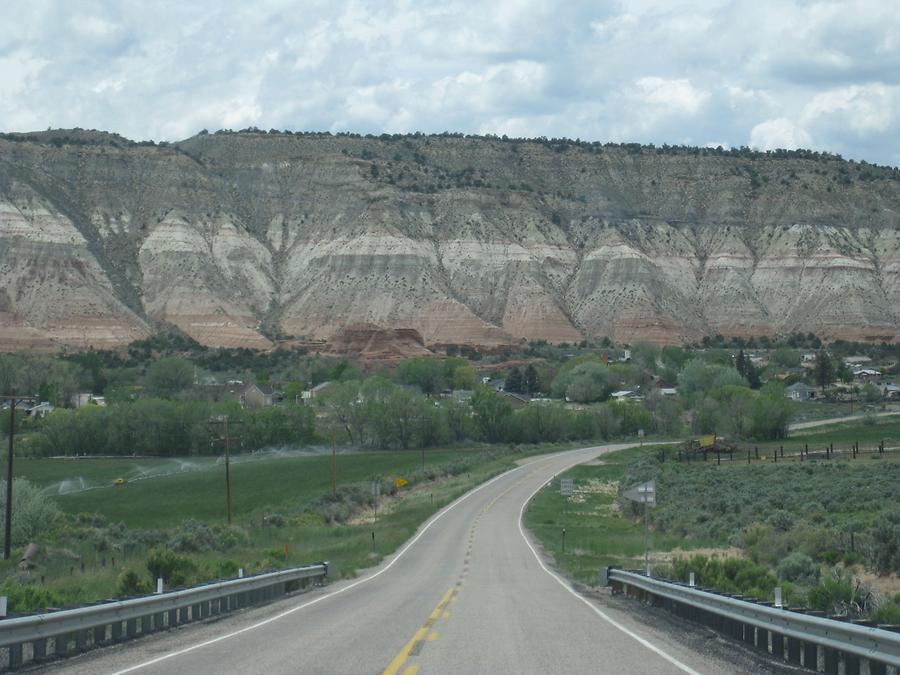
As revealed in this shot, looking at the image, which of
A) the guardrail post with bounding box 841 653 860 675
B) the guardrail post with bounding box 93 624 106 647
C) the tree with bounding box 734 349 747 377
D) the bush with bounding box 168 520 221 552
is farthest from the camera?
the tree with bounding box 734 349 747 377

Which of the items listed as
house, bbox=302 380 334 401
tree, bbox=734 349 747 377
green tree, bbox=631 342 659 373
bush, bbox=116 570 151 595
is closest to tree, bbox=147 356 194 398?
house, bbox=302 380 334 401

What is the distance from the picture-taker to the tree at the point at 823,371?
115 metres

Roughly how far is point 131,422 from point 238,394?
72.3 feet

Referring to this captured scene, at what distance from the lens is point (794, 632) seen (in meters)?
12.2

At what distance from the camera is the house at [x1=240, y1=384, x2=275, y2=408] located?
10714 cm

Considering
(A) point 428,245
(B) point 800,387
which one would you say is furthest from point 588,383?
(A) point 428,245

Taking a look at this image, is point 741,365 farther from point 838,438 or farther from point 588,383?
point 838,438

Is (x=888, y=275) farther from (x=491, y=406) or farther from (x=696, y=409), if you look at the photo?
(x=491, y=406)

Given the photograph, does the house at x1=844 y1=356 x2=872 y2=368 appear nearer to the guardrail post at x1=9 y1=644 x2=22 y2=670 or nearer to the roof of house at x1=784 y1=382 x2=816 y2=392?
the roof of house at x1=784 y1=382 x2=816 y2=392

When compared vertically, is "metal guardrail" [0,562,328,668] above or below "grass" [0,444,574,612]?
above

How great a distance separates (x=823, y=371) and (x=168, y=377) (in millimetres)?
62708

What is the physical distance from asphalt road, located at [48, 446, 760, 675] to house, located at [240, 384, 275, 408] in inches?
3216

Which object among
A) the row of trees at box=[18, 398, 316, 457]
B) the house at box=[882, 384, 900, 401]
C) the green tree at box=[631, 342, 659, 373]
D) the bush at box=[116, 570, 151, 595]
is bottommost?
the bush at box=[116, 570, 151, 595]

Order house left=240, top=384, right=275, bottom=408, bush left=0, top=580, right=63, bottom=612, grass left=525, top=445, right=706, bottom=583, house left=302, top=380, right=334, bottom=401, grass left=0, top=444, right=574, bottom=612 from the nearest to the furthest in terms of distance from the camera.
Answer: bush left=0, top=580, right=63, bottom=612 < grass left=0, top=444, right=574, bottom=612 < grass left=525, top=445, right=706, bottom=583 < house left=240, top=384, right=275, bottom=408 < house left=302, top=380, right=334, bottom=401
